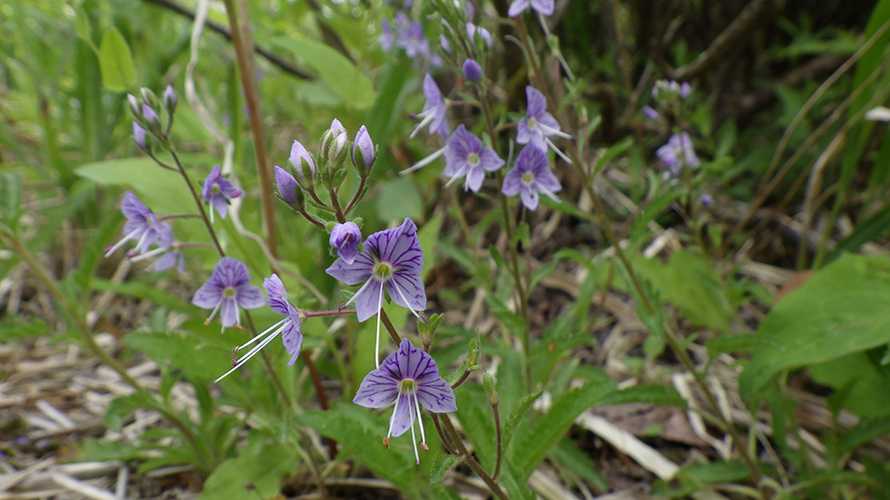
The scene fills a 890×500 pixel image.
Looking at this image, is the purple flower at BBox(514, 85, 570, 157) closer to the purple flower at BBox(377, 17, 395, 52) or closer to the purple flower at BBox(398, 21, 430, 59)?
the purple flower at BBox(398, 21, 430, 59)

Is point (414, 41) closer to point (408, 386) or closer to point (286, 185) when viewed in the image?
point (286, 185)

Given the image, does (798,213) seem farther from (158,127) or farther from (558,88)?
(158,127)

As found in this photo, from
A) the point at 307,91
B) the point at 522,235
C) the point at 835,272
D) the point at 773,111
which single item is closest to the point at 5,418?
the point at 307,91

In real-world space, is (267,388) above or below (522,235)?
below

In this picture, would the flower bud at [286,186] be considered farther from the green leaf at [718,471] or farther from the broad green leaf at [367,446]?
the green leaf at [718,471]

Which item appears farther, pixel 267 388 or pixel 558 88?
pixel 558 88
